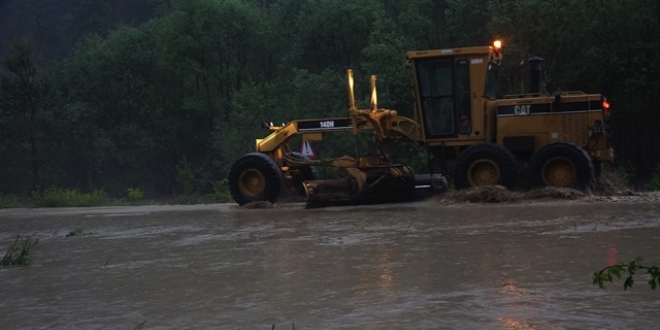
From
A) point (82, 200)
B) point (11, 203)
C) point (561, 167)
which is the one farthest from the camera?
point (11, 203)

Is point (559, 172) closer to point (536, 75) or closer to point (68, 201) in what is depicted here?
point (536, 75)

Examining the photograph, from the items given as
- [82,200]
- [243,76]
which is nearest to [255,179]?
[82,200]

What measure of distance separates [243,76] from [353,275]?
4617cm

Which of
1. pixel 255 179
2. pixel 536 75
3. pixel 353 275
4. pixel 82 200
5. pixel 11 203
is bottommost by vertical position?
pixel 11 203

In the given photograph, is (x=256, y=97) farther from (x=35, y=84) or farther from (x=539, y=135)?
(x=539, y=135)

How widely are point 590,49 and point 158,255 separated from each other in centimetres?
2007

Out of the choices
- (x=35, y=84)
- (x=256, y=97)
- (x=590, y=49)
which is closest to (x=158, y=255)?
(x=590, y=49)

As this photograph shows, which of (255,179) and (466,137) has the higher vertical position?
(466,137)

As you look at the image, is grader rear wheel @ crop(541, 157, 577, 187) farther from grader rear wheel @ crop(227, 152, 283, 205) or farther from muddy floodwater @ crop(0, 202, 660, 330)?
grader rear wheel @ crop(227, 152, 283, 205)

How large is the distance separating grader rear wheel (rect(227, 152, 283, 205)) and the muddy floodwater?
4563mm

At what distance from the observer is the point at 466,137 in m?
17.9

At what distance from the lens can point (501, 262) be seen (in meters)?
8.48

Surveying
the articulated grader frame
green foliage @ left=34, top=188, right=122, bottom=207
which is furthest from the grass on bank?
the articulated grader frame

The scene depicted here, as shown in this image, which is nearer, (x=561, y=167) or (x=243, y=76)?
(x=561, y=167)
